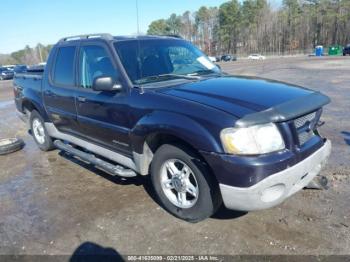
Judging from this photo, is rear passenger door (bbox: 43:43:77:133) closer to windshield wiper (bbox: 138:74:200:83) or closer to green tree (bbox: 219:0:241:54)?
windshield wiper (bbox: 138:74:200:83)

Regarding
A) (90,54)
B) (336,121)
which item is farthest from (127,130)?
(336,121)

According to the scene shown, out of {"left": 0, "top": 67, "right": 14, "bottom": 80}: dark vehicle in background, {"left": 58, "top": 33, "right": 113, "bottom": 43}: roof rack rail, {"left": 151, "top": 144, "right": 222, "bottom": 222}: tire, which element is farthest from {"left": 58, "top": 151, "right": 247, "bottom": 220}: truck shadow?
{"left": 0, "top": 67, "right": 14, "bottom": 80}: dark vehicle in background

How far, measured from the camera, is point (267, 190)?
117 inches

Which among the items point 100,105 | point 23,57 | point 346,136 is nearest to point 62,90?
point 100,105

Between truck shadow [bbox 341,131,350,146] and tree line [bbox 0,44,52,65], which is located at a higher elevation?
tree line [bbox 0,44,52,65]

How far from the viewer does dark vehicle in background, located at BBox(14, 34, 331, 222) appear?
294 centimetres

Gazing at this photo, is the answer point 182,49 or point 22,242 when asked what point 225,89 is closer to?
point 182,49

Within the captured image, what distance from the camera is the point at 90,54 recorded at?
454 cm

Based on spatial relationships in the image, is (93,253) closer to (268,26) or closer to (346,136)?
(346,136)

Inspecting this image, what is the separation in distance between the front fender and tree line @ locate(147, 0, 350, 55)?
8561 centimetres

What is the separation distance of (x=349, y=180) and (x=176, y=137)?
2611 mm

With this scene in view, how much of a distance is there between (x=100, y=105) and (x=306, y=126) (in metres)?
2.44

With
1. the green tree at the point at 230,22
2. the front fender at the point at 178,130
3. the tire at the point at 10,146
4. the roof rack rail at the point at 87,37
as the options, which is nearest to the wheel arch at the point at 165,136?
the front fender at the point at 178,130

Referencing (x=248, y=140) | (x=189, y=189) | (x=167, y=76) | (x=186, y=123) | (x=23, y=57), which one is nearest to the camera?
(x=248, y=140)
